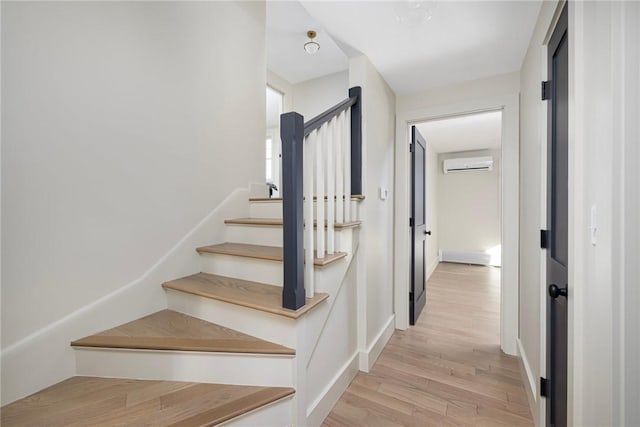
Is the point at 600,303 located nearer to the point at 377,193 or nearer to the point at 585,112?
the point at 585,112

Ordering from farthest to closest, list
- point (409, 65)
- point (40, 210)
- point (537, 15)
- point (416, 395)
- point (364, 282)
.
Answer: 1. point (409, 65)
2. point (364, 282)
3. point (416, 395)
4. point (537, 15)
5. point (40, 210)

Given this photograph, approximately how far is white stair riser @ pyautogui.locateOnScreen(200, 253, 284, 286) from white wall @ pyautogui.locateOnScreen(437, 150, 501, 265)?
210 inches

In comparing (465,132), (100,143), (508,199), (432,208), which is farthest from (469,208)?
(100,143)

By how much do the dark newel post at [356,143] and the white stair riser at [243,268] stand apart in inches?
33.3

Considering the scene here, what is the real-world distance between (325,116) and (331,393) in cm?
164

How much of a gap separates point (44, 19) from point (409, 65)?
7.22ft

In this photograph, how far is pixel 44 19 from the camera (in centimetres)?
117

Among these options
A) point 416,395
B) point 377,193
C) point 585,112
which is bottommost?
point 416,395

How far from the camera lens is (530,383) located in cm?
166

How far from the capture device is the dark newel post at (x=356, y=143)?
198 centimetres

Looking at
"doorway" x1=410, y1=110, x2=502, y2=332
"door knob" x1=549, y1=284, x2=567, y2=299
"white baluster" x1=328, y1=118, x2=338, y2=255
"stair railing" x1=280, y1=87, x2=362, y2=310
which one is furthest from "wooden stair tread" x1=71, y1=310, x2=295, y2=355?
"doorway" x1=410, y1=110, x2=502, y2=332

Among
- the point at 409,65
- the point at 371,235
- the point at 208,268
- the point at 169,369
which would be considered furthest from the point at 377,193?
the point at 169,369

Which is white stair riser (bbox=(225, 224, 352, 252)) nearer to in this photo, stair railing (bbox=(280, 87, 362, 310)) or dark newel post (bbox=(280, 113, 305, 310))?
stair railing (bbox=(280, 87, 362, 310))

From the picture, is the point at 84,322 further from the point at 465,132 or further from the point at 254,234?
the point at 465,132
